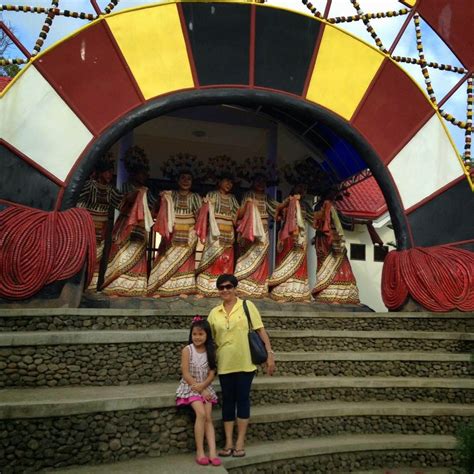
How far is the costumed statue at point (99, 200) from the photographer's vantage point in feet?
20.0

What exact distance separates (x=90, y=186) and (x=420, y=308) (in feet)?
14.6

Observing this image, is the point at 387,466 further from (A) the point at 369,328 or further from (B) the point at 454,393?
(A) the point at 369,328

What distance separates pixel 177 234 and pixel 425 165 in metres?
3.56

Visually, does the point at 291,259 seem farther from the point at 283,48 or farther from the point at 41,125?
the point at 41,125

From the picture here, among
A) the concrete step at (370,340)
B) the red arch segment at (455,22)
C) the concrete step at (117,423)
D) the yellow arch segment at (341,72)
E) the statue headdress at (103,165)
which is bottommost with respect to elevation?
the concrete step at (117,423)

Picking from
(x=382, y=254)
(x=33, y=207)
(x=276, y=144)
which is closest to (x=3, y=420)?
(x=33, y=207)

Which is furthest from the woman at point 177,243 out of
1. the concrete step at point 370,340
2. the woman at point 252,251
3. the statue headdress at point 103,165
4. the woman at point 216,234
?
the concrete step at point 370,340

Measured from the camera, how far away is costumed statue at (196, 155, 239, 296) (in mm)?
6145

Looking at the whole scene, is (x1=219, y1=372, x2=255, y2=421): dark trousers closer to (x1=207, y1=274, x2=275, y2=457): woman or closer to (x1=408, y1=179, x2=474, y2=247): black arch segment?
(x1=207, y1=274, x2=275, y2=457): woman

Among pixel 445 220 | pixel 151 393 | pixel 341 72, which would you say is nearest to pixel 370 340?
pixel 445 220

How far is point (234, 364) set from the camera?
129 inches

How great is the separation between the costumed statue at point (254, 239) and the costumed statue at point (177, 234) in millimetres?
644

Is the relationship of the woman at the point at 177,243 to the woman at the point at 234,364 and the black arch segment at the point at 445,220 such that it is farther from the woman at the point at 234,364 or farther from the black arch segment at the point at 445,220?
the black arch segment at the point at 445,220

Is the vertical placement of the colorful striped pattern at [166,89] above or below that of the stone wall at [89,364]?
above
